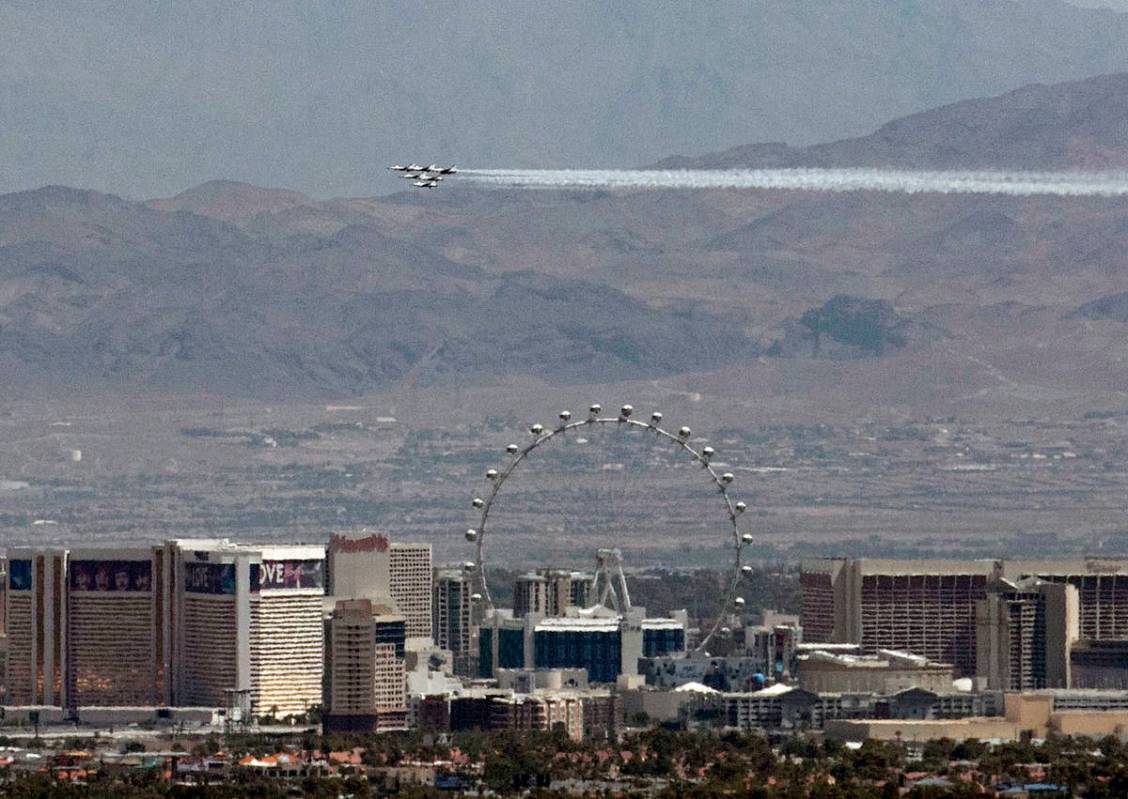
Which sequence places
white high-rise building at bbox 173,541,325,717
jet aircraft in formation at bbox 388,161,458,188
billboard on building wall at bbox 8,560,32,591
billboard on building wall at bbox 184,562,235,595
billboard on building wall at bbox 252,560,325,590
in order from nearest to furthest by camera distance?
jet aircraft in formation at bbox 388,161,458,188, white high-rise building at bbox 173,541,325,717, billboard on building wall at bbox 252,560,325,590, billboard on building wall at bbox 184,562,235,595, billboard on building wall at bbox 8,560,32,591

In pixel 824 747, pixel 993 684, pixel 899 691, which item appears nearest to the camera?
pixel 824 747

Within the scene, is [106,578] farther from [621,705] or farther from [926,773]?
[926,773]

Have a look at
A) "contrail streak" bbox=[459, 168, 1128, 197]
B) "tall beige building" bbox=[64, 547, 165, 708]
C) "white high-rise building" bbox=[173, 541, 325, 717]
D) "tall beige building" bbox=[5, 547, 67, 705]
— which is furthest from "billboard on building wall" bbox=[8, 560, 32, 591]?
"contrail streak" bbox=[459, 168, 1128, 197]

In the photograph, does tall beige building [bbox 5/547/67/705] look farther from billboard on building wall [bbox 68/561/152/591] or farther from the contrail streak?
the contrail streak

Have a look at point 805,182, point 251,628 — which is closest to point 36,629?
point 251,628

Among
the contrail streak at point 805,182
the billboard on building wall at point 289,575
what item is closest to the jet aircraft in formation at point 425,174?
the contrail streak at point 805,182

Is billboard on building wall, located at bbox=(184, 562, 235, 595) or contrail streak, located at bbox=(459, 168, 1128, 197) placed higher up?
contrail streak, located at bbox=(459, 168, 1128, 197)

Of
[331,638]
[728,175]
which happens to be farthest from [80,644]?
[728,175]
